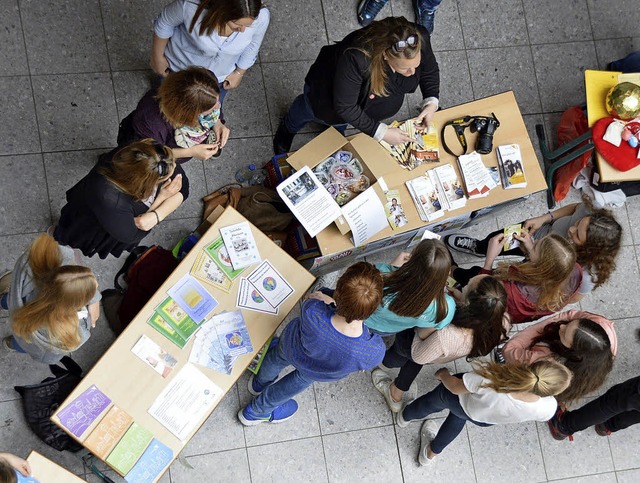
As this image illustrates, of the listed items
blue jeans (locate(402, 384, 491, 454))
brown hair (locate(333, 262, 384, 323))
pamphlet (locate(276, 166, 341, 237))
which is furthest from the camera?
pamphlet (locate(276, 166, 341, 237))

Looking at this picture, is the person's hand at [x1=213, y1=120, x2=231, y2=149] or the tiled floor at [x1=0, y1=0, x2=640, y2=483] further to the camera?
the tiled floor at [x1=0, y1=0, x2=640, y2=483]

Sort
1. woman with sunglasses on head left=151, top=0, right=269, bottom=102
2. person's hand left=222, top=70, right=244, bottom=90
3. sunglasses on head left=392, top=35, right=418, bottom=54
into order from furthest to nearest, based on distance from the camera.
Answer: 1. person's hand left=222, top=70, right=244, bottom=90
2. sunglasses on head left=392, top=35, right=418, bottom=54
3. woman with sunglasses on head left=151, top=0, right=269, bottom=102

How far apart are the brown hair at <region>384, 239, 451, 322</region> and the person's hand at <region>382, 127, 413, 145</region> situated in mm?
1003

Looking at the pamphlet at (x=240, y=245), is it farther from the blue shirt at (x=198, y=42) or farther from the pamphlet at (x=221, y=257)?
the blue shirt at (x=198, y=42)

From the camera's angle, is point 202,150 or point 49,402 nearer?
point 202,150

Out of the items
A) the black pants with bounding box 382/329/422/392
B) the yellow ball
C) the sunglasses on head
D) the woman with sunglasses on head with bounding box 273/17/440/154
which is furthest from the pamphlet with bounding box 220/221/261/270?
the yellow ball

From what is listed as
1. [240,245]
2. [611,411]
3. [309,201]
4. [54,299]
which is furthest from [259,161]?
[611,411]

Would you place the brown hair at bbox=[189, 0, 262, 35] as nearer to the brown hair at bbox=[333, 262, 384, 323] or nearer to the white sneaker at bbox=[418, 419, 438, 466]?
the brown hair at bbox=[333, 262, 384, 323]

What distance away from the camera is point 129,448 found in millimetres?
3152

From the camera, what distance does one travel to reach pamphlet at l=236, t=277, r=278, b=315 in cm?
347

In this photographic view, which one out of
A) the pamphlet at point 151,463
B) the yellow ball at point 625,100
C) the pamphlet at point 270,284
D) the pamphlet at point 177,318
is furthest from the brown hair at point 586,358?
the pamphlet at point 151,463

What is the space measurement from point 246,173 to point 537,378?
2.40m

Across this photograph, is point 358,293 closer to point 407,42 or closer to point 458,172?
point 407,42

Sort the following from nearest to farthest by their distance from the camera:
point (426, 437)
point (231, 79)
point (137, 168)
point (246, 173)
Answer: point (137, 168) → point (231, 79) → point (426, 437) → point (246, 173)
